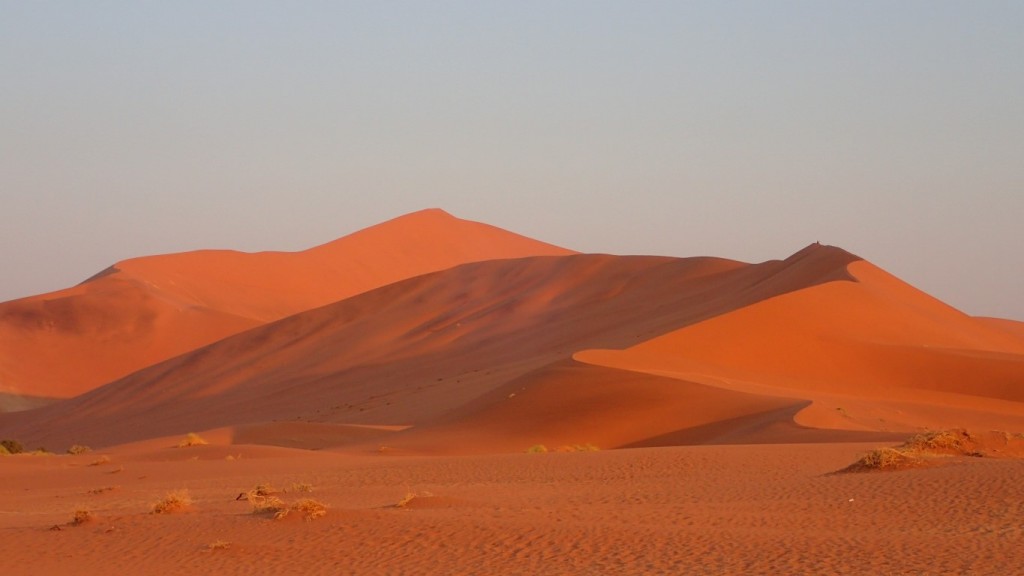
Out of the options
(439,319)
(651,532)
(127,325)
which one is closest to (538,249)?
(127,325)

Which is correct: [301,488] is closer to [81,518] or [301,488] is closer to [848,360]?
[81,518]

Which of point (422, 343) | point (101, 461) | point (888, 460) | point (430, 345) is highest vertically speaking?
point (422, 343)

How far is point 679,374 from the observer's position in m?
30.8

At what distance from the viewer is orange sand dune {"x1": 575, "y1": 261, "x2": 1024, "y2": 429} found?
98.6 feet

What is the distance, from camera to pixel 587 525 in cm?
1255

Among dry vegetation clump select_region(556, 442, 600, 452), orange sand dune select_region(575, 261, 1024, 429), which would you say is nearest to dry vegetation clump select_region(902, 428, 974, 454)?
dry vegetation clump select_region(556, 442, 600, 452)

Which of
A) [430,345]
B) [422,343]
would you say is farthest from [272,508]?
[422,343]

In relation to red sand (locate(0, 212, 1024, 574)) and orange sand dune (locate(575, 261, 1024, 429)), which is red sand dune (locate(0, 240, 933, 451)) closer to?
red sand (locate(0, 212, 1024, 574))

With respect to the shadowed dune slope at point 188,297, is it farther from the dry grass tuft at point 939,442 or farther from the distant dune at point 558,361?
the dry grass tuft at point 939,442

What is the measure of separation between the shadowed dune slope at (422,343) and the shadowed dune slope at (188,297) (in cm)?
1262

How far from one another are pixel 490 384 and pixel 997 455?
62.8 feet

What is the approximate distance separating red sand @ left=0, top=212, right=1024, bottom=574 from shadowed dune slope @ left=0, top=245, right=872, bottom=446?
22 cm

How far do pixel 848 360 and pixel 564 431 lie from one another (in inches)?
486

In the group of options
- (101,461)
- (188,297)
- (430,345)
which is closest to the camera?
(101,461)
